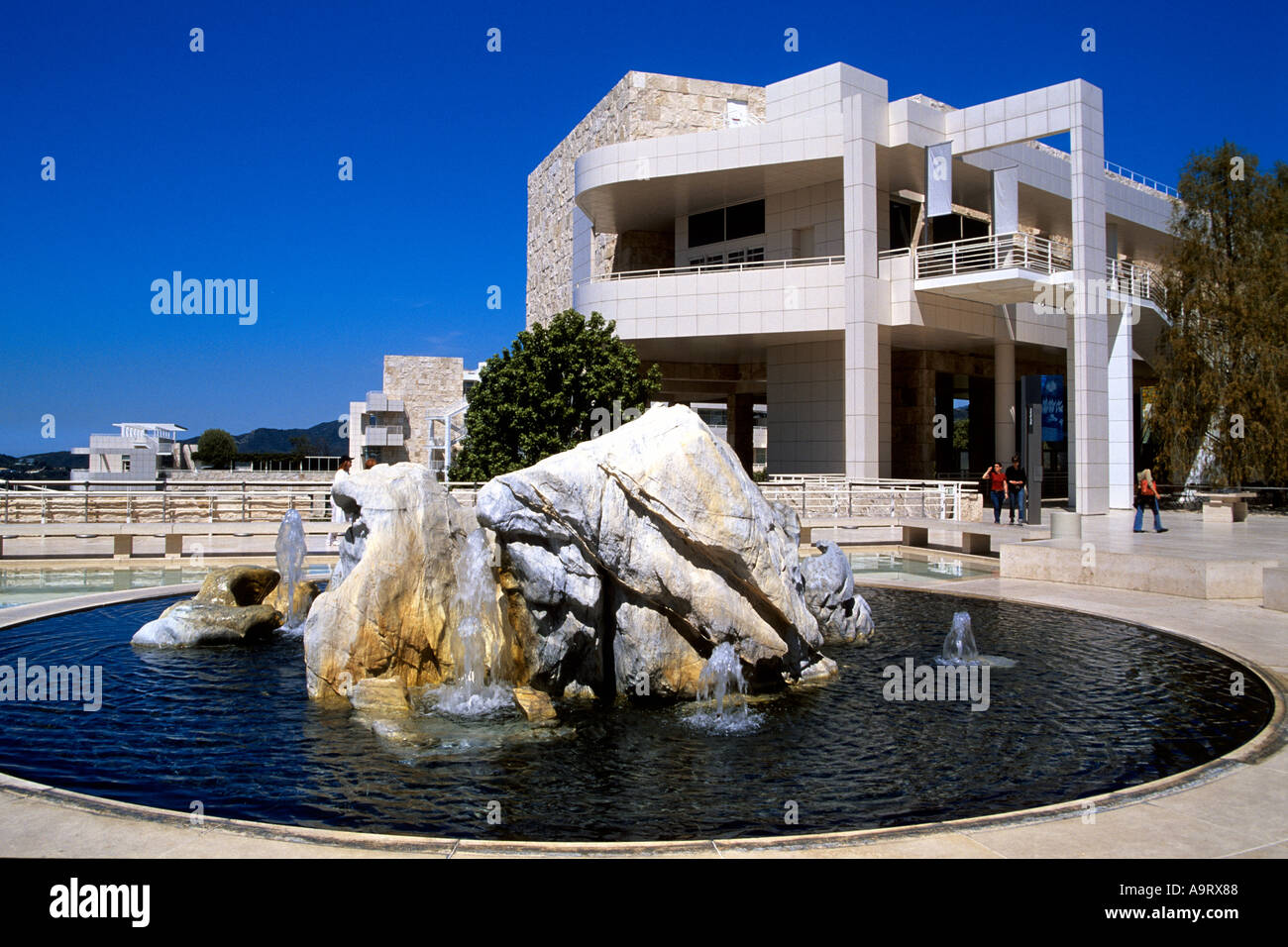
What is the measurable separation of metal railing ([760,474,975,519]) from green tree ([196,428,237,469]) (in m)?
70.8

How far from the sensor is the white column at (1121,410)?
121 ft

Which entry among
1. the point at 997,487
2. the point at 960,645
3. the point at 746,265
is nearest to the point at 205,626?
the point at 960,645

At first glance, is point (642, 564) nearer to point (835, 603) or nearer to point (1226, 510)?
point (835, 603)

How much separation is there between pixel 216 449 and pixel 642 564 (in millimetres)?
89132

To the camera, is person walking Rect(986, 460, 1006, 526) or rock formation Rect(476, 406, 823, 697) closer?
rock formation Rect(476, 406, 823, 697)

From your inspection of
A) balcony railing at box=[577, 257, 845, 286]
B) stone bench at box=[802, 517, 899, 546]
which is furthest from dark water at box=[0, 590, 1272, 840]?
balcony railing at box=[577, 257, 845, 286]

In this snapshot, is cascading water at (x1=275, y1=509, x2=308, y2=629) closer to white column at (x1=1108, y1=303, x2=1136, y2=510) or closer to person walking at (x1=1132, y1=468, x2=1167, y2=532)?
person walking at (x1=1132, y1=468, x2=1167, y2=532)

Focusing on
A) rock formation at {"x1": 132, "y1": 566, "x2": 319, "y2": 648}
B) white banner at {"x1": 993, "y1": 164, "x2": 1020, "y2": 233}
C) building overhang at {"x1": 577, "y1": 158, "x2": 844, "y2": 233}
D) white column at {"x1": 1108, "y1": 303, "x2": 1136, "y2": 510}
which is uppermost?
building overhang at {"x1": 577, "y1": 158, "x2": 844, "y2": 233}

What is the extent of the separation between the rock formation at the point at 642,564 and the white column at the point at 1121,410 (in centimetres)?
3231

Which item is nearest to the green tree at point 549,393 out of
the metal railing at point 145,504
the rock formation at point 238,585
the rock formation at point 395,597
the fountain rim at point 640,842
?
the metal railing at point 145,504

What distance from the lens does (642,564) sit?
8.75 metres

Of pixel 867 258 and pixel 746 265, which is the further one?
pixel 746 265

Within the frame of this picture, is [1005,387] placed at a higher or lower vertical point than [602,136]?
lower

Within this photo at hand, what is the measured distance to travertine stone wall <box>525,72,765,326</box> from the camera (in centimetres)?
4194
